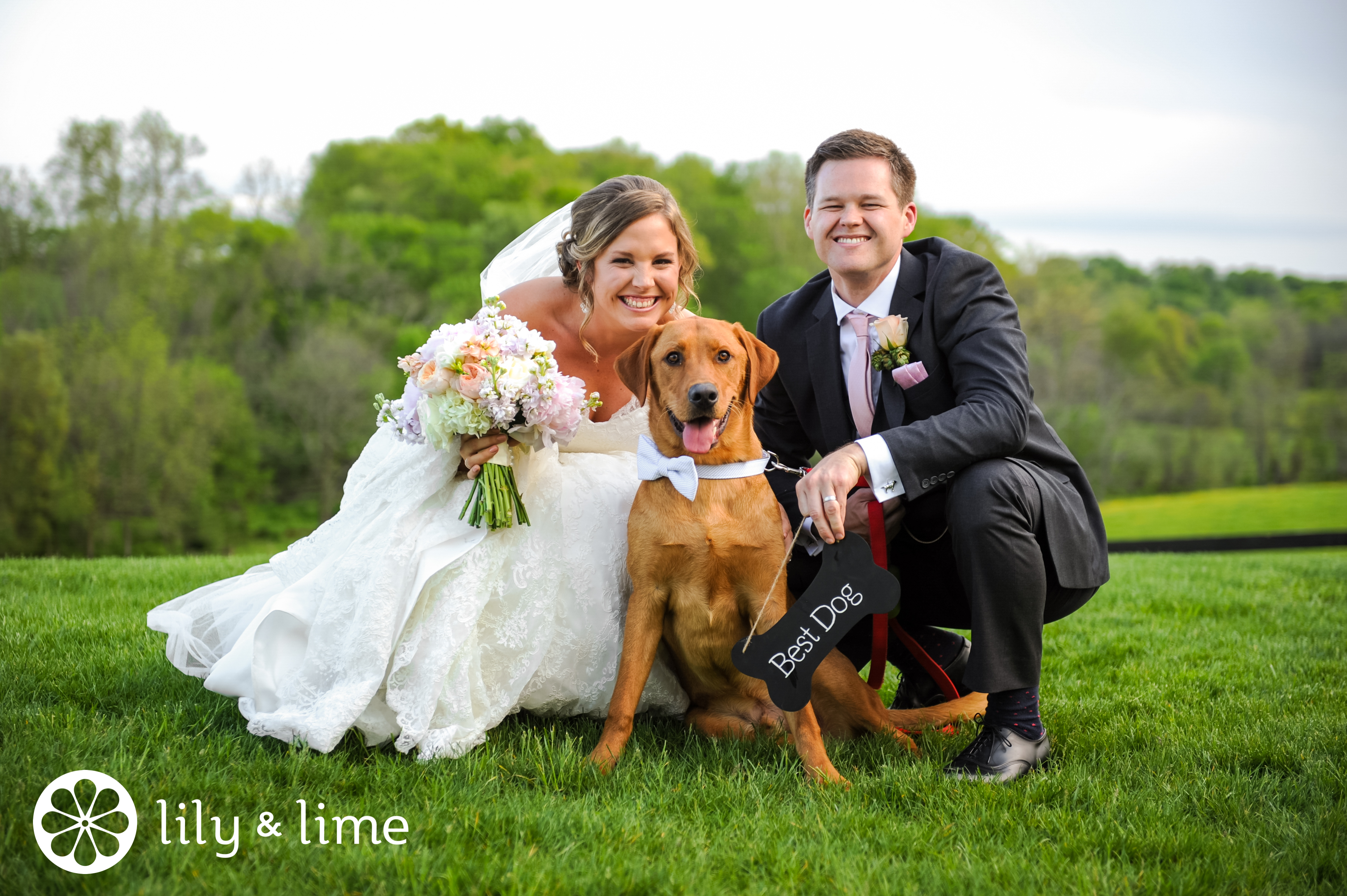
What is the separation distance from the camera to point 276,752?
3.03 m

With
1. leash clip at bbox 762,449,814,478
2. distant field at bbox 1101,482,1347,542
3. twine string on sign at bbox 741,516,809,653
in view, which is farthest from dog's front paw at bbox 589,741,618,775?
distant field at bbox 1101,482,1347,542

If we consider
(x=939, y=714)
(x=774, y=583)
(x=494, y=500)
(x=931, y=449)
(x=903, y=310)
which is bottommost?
(x=939, y=714)

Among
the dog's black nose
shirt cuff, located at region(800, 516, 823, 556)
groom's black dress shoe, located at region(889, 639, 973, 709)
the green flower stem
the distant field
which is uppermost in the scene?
the dog's black nose

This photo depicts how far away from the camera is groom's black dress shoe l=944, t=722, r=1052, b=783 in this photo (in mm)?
2998

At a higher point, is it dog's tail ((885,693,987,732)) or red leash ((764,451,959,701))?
red leash ((764,451,959,701))

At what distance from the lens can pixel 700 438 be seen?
3262mm

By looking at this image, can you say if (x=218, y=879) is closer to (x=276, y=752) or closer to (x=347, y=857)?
(x=347, y=857)

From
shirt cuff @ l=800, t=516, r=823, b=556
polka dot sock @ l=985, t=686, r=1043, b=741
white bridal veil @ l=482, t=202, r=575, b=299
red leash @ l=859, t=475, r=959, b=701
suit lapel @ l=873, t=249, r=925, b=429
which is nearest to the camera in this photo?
polka dot sock @ l=985, t=686, r=1043, b=741

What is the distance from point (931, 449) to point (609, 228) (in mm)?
1804

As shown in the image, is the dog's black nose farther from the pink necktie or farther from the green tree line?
the green tree line

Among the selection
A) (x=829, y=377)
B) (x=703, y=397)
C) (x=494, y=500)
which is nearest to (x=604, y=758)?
(x=494, y=500)

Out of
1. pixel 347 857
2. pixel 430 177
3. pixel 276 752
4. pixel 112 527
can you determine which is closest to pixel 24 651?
pixel 276 752

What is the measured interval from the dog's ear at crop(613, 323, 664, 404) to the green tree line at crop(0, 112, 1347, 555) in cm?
2977

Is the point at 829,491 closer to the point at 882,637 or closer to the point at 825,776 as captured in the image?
the point at 882,637
